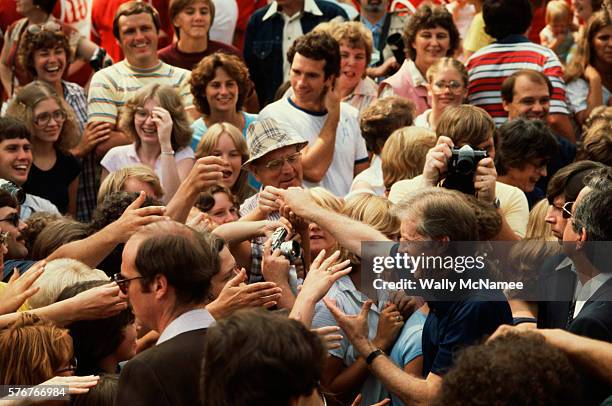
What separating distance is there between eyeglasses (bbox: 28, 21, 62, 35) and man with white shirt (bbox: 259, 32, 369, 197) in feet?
6.02

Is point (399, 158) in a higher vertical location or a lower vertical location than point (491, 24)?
lower

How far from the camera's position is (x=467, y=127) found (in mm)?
6227

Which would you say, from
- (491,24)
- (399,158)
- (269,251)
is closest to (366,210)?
(269,251)

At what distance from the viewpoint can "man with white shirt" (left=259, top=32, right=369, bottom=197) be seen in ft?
24.1

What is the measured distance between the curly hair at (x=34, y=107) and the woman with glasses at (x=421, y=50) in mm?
2238

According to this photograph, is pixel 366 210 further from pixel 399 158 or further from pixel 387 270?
pixel 399 158

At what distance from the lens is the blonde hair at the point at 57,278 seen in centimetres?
489

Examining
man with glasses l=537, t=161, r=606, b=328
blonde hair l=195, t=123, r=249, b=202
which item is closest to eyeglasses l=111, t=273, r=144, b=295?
man with glasses l=537, t=161, r=606, b=328

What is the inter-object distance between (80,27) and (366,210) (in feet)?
14.9

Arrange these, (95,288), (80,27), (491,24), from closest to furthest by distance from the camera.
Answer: (95,288) < (491,24) < (80,27)

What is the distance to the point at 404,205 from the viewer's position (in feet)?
15.5

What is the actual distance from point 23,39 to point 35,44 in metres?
0.12

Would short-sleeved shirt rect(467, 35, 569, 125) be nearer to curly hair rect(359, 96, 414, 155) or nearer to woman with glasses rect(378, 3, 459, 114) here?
woman with glasses rect(378, 3, 459, 114)

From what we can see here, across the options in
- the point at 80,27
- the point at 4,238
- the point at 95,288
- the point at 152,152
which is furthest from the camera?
the point at 80,27
